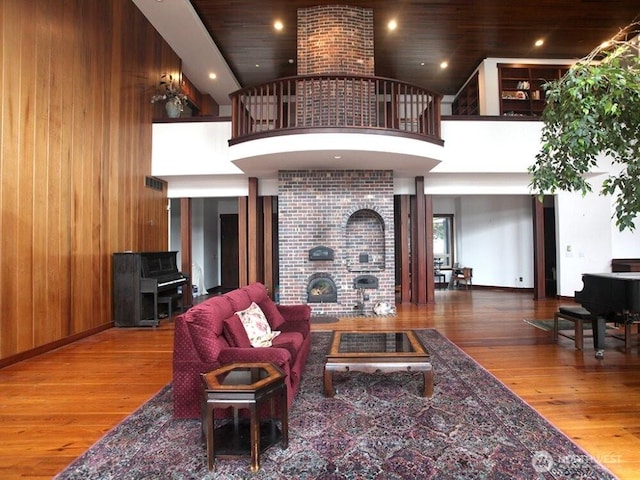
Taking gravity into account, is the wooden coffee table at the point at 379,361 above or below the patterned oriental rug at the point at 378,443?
above

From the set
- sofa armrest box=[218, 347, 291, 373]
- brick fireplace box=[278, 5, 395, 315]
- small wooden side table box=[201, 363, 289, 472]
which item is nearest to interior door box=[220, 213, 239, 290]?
brick fireplace box=[278, 5, 395, 315]

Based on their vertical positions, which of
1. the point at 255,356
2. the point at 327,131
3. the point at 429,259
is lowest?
the point at 255,356

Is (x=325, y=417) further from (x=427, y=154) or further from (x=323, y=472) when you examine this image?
(x=427, y=154)

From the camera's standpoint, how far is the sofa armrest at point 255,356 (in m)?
2.43

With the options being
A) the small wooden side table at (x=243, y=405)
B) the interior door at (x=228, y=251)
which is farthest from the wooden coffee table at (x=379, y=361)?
the interior door at (x=228, y=251)

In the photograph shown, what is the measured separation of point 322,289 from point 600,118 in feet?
15.4

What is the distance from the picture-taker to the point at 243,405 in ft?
6.26

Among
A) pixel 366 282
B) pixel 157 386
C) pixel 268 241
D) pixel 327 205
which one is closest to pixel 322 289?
pixel 366 282

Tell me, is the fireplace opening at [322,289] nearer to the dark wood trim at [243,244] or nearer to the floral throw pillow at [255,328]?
the dark wood trim at [243,244]

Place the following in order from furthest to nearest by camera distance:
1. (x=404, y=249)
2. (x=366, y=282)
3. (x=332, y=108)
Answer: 1. (x=404, y=249)
2. (x=366, y=282)
3. (x=332, y=108)

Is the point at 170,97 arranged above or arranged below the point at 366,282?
above

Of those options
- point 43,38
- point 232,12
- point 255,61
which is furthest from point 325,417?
point 255,61

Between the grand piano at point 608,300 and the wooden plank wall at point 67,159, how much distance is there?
630cm

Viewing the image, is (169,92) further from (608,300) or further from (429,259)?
(608,300)
